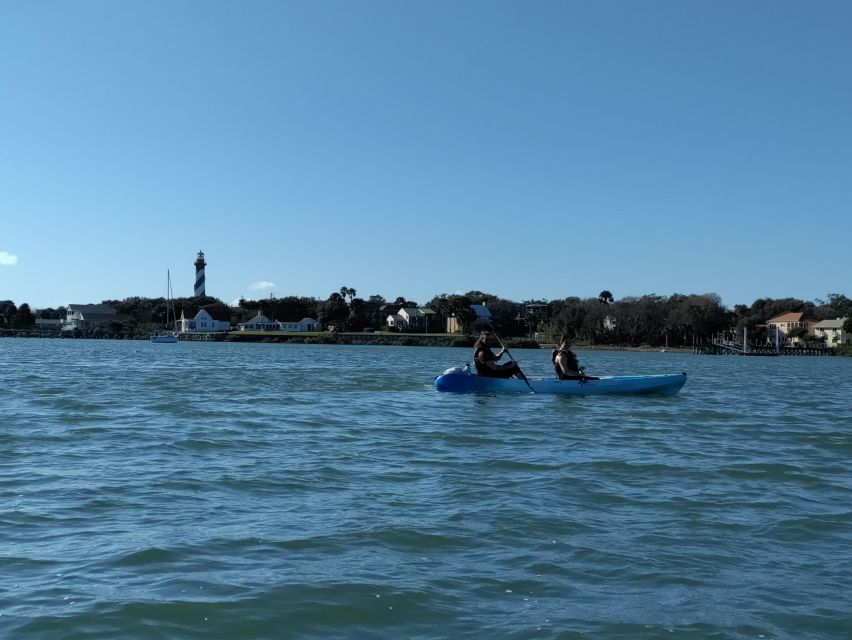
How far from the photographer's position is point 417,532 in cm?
839

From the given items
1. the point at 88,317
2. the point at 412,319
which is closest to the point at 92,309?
the point at 88,317

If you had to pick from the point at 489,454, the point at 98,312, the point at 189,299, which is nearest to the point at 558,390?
the point at 489,454

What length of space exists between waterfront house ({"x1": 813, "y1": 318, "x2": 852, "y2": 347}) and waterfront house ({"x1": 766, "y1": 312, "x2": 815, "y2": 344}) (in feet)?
5.48

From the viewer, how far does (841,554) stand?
312 inches

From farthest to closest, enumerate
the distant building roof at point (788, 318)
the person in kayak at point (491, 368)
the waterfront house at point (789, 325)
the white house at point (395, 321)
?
the white house at point (395, 321), the distant building roof at point (788, 318), the waterfront house at point (789, 325), the person in kayak at point (491, 368)

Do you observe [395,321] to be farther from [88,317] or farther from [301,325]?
[88,317]

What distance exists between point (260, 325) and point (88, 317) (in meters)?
34.3

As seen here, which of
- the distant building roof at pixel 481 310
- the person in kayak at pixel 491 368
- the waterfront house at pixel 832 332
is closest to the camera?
the person in kayak at pixel 491 368

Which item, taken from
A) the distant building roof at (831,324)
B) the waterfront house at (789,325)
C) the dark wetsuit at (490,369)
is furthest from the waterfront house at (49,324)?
the dark wetsuit at (490,369)

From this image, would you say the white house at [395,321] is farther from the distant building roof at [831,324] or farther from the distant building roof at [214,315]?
the distant building roof at [831,324]

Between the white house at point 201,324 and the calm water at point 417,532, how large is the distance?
131575 mm

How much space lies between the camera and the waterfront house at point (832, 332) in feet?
379

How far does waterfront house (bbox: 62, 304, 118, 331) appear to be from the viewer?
6225 inches

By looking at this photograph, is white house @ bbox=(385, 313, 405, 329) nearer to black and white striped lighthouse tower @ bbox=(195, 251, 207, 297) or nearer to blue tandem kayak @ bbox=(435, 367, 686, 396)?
black and white striped lighthouse tower @ bbox=(195, 251, 207, 297)
